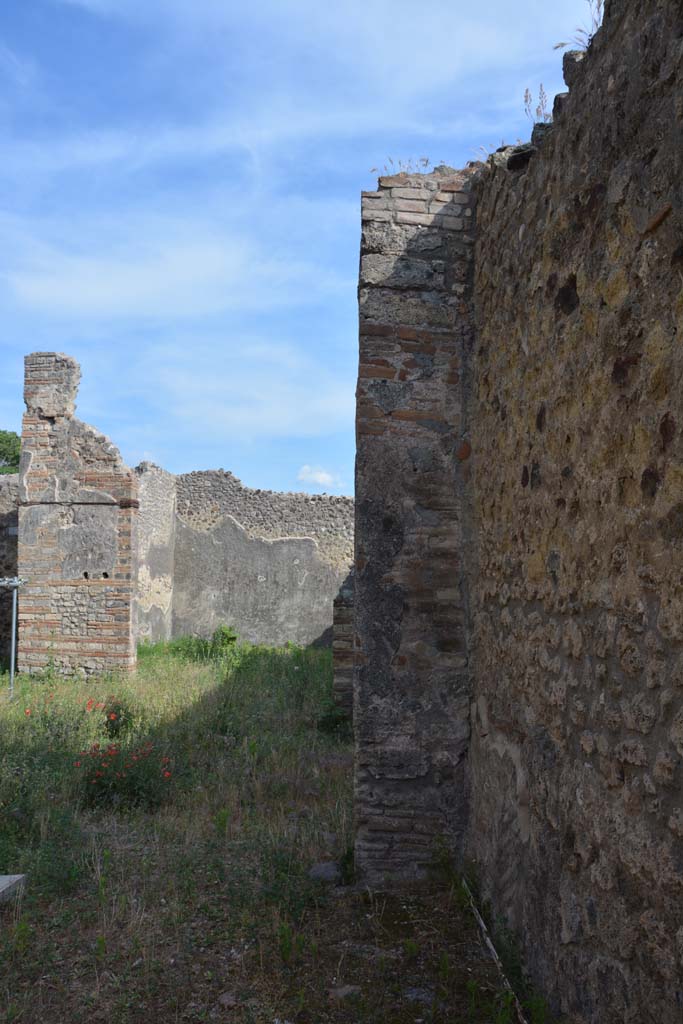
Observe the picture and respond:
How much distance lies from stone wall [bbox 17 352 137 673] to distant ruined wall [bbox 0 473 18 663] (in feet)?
4.18

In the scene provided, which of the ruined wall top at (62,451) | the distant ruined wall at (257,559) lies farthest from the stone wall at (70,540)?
the distant ruined wall at (257,559)

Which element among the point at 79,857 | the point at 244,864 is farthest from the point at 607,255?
the point at 79,857

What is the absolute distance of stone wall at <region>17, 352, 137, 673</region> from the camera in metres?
10.3

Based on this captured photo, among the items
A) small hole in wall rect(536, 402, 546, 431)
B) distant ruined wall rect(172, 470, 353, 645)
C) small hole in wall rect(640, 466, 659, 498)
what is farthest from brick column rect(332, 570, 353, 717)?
distant ruined wall rect(172, 470, 353, 645)

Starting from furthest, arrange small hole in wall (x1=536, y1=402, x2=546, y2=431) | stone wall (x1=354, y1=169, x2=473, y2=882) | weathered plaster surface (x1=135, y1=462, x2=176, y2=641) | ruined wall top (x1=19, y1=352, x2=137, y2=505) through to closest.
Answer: weathered plaster surface (x1=135, y1=462, x2=176, y2=641)
ruined wall top (x1=19, y1=352, x2=137, y2=505)
stone wall (x1=354, y1=169, x2=473, y2=882)
small hole in wall (x1=536, y1=402, x2=546, y2=431)

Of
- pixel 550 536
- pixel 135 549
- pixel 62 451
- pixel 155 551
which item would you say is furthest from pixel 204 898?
pixel 155 551

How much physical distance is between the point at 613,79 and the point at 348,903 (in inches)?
134

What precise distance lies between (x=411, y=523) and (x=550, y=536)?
51.3 inches

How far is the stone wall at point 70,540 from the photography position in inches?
405

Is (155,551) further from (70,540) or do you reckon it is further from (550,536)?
(550,536)

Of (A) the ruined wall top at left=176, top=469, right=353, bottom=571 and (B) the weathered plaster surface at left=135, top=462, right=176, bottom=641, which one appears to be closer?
(B) the weathered plaster surface at left=135, top=462, right=176, bottom=641

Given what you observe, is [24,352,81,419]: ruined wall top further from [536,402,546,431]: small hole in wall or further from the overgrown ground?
[536,402,546,431]: small hole in wall

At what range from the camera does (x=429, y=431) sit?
4.02m

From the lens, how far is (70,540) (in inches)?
412
